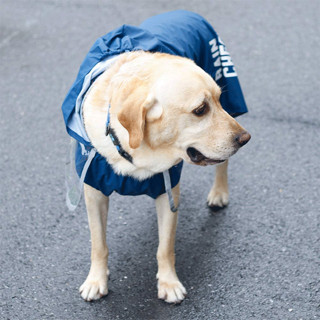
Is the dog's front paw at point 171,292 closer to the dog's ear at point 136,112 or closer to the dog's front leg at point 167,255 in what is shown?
the dog's front leg at point 167,255

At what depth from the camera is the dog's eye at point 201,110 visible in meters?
2.73

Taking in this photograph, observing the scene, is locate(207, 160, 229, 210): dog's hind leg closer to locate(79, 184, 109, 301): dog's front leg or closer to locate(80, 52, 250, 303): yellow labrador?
locate(79, 184, 109, 301): dog's front leg

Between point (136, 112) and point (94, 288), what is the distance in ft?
3.81

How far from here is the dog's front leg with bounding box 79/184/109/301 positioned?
130 inches

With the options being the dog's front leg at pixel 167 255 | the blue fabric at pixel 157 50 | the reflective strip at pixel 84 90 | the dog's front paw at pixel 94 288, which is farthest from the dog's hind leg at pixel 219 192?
the reflective strip at pixel 84 90

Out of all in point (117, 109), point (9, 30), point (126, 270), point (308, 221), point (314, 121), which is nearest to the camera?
point (117, 109)

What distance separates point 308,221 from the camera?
392 cm

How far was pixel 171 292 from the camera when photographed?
11.0 ft

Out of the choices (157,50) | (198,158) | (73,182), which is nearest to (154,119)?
(198,158)

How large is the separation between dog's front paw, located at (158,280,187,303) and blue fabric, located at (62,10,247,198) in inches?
20.8

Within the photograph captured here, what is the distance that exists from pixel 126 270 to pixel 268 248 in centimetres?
87

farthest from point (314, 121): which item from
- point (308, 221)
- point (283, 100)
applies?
point (308, 221)

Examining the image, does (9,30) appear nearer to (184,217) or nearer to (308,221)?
(184,217)

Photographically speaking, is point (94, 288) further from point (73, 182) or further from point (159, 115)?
point (159, 115)
